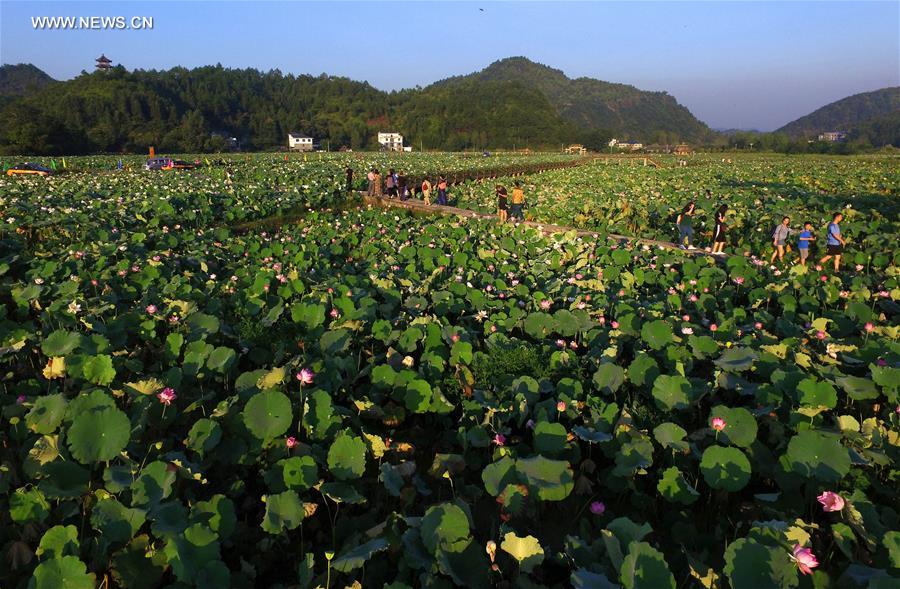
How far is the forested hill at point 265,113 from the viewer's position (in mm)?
74312

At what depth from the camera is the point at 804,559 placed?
2.30 meters

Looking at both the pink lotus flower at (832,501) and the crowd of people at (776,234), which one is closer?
the pink lotus flower at (832,501)

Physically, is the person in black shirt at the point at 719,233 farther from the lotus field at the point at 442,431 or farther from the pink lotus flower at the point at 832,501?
the pink lotus flower at the point at 832,501

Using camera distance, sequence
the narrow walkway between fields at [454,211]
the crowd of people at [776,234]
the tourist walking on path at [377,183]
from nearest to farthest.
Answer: the crowd of people at [776,234] < the narrow walkway between fields at [454,211] < the tourist walking on path at [377,183]

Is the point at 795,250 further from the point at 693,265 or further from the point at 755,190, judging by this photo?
the point at 755,190

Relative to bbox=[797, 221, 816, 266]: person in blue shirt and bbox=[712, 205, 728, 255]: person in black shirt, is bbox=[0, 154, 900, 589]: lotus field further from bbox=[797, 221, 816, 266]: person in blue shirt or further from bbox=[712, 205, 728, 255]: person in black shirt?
bbox=[712, 205, 728, 255]: person in black shirt

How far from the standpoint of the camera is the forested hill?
74312 mm

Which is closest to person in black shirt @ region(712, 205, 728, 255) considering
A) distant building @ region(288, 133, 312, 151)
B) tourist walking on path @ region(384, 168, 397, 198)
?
tourist walking on path @ region(384, 168, 397, 198)

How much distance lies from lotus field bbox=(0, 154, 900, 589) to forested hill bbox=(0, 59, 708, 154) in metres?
59.2

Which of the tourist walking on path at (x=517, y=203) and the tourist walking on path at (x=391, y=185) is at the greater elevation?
the tourist walking on path at (x=391, y=185)

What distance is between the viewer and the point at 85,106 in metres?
77.8

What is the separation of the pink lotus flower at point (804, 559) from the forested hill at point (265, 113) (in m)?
64.1

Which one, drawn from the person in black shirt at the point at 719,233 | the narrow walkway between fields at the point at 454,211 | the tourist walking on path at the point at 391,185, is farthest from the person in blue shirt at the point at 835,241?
the tourist walking on path at the point at 391,185

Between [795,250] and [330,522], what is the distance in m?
12.3
